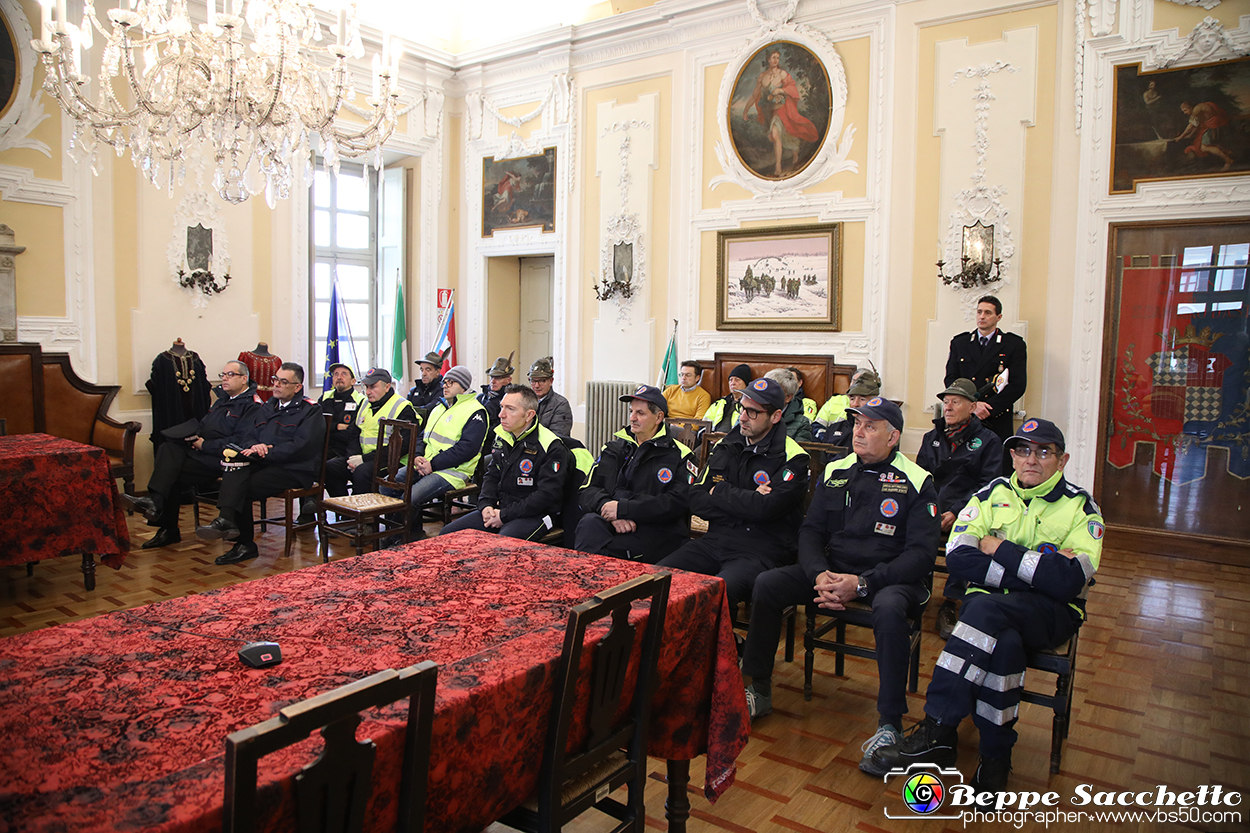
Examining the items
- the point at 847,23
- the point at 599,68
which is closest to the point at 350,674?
the point at 847,23

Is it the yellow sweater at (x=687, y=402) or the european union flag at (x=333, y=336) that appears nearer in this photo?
the yellow sweater at (x=687, y=402)

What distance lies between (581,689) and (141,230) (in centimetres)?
772

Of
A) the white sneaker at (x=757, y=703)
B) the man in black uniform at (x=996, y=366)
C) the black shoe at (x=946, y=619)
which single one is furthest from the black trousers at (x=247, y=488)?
the man in black uniform at (x=996, y=366)

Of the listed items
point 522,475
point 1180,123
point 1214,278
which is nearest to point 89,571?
point 522,475

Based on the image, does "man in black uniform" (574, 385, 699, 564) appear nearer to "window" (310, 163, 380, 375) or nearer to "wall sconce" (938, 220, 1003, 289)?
"wall sconce" (938, 220, 1003, 289)

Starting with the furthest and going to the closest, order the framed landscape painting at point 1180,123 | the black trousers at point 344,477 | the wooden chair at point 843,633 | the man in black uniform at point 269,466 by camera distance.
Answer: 1. the black trousers at point 344,477
2. the framed landscape painting at point 1180,123
3. the man in black uniform at point 269,466
4. the wooden chair at point 843,633

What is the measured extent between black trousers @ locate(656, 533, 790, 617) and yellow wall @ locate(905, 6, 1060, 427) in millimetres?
4050

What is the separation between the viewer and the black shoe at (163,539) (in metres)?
5.77

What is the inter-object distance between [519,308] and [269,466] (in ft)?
17.6

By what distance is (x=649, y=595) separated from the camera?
1.93 m

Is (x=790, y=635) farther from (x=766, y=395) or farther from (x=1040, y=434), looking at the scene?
(x=1040, y=434)

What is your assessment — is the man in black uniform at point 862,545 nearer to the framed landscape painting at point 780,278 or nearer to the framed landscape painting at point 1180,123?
the framed landscape painting at point 1180,123

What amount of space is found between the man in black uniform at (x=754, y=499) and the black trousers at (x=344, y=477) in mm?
2977

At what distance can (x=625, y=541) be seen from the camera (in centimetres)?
391
